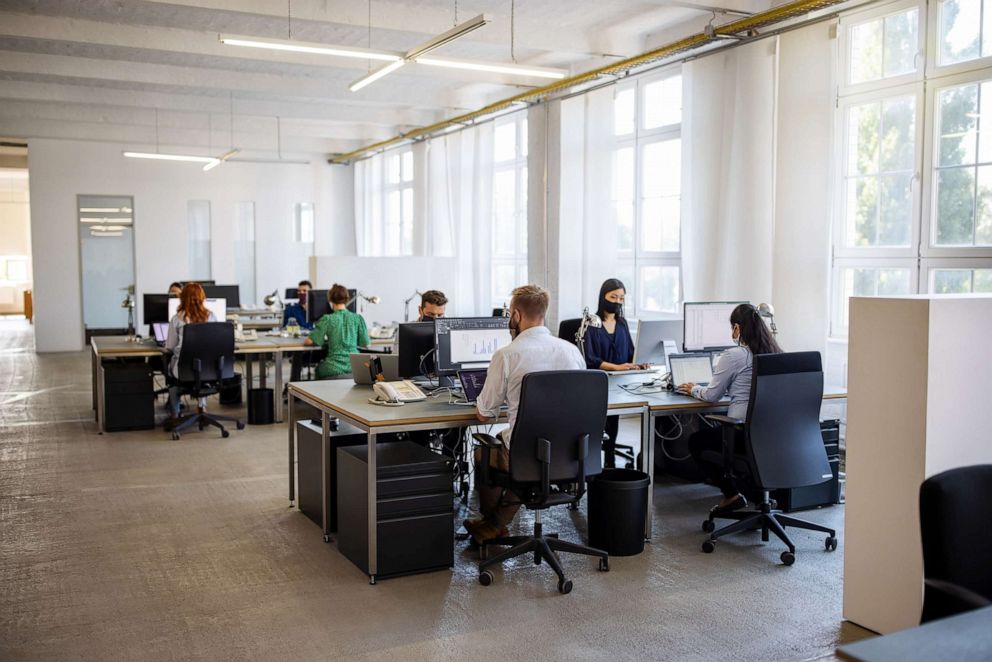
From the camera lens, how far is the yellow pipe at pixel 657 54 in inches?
236

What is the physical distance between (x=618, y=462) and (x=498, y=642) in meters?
3.21

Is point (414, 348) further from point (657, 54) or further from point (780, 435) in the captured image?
point (657, 54)

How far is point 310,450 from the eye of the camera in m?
4.84

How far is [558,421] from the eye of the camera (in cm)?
378

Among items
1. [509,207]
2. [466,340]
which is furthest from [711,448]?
[509,207]

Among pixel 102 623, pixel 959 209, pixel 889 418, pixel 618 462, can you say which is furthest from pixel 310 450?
pixel 959 209

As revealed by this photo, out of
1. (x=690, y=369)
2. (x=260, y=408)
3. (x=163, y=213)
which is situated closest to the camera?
(x=690, y=369)

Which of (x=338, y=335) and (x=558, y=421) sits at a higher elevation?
(x=338, y=335)

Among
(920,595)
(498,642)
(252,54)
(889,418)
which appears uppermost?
(252,54)

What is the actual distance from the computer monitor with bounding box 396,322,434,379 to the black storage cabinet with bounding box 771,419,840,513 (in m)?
2.09

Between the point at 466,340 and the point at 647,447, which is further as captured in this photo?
the point at 466,340

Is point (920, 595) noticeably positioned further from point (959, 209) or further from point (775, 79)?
point (775, 79)

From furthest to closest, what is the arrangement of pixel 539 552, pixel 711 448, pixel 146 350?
pixel 146 350 < pixel 711 448 < pixel 539 552

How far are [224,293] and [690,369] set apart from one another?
6729 mm
